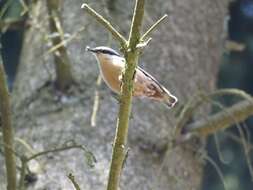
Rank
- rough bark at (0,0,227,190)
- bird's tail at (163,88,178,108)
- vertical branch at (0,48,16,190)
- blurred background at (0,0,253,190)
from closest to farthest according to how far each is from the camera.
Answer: vertical branch at (0,48,16,190) → bird's tail at (163,88,178,108) → rough bark at (0,0,227,190) → blurred background at (0,0,253,190)

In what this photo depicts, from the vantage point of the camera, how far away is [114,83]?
201 centimetres

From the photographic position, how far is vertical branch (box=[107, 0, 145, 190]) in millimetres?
1508

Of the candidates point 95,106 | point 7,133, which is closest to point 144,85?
point 95,106

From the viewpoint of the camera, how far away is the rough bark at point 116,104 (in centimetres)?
230

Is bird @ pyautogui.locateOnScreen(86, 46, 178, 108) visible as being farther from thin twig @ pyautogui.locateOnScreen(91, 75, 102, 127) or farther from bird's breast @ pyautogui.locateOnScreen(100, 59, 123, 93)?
thin twig @ pyautogui.locateOnScreen(91, 75, 102, 127)

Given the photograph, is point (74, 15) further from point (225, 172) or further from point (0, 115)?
point (225, 172)

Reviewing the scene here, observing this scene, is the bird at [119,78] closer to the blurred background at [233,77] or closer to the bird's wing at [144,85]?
the bird's wing at [144,85]

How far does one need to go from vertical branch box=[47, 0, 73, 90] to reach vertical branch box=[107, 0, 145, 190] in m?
0.84

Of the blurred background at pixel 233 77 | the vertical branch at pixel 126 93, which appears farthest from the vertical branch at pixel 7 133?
the blurred background at pixel 233 77

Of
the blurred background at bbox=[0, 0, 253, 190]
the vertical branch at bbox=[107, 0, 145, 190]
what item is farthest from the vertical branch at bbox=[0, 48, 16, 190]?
the blurred background at bbox=[0, 0, 253, 190]

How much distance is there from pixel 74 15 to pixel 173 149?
66 centimetres

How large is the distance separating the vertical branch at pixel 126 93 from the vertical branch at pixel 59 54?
844 millimetres

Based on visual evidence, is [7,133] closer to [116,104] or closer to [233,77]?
[116,104]

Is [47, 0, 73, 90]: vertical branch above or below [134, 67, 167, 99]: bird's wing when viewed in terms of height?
above
